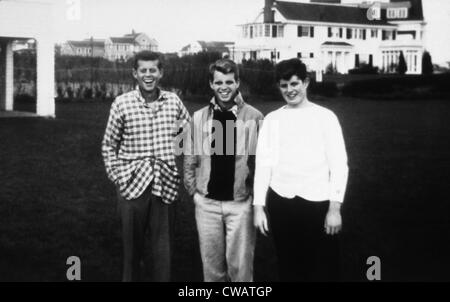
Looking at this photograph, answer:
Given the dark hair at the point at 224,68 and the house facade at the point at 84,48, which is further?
the house facade at the point at 84,48

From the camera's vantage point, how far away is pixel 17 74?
20250 millimetres

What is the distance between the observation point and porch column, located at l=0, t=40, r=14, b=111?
1535cm

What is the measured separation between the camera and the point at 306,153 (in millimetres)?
2920

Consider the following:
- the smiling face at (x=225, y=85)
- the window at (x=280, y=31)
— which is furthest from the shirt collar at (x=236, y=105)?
the window at (x=280, y=31)

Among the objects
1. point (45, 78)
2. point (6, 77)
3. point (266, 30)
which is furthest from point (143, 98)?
point (266, 30)

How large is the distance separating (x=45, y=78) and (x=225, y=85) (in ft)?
37.9

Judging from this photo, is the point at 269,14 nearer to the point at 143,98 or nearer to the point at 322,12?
the point at 322,12

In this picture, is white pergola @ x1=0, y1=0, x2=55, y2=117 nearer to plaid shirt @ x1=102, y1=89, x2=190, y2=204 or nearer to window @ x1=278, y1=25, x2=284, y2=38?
plaid shirt @ x1=102, y1=89, x2=190, y2=204

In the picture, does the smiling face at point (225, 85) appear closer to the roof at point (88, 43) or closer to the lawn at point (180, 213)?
the lawn at point (180, 213)

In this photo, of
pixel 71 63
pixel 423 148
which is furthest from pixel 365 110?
pixel 71 63

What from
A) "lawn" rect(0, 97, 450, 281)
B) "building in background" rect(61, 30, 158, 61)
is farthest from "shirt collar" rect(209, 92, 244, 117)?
"building in background" rect(61, 30, 158, 61)

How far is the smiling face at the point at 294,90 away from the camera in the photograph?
294 cm

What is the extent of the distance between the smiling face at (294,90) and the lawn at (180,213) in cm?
140

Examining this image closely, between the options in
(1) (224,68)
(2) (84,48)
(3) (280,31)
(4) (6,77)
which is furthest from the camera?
(3) (280,31)
